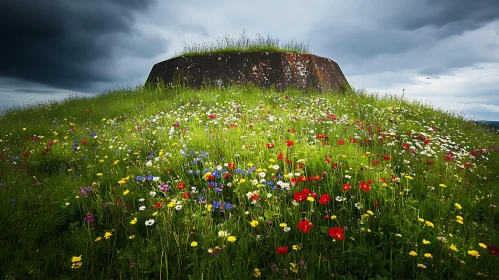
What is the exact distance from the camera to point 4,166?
4.37m

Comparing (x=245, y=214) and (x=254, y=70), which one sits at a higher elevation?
(x=254, y=70)

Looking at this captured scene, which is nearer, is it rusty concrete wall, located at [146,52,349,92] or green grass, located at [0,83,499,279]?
green grass, located at [0,83,499,279]

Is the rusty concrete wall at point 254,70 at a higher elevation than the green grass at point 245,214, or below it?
higher

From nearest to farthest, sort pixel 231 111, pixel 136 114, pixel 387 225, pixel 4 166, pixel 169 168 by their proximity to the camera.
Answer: pixel 387 225
pixel 169 168
pixel 4 166
pixel 231 111
pixel 136 114

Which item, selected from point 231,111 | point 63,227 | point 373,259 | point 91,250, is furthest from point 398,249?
point 231,111

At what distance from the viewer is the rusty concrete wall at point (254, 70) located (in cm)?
1001

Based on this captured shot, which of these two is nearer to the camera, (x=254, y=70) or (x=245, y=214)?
(x=245, y=214)

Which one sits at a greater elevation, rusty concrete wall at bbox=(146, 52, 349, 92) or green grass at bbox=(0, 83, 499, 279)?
rusty concrete wall at bbox=(146, 52, 349, 92)

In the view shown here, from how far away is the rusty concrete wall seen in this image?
10.0 metres

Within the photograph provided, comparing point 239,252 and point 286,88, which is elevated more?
point 286,88

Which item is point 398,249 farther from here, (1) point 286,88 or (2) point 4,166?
→ (1) point 286,88

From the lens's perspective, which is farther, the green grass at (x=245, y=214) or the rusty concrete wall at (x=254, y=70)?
the rusty concrete wall at (x=254, y=70)

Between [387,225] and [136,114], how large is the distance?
714 centimetres

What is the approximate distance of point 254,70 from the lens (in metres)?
10.1
